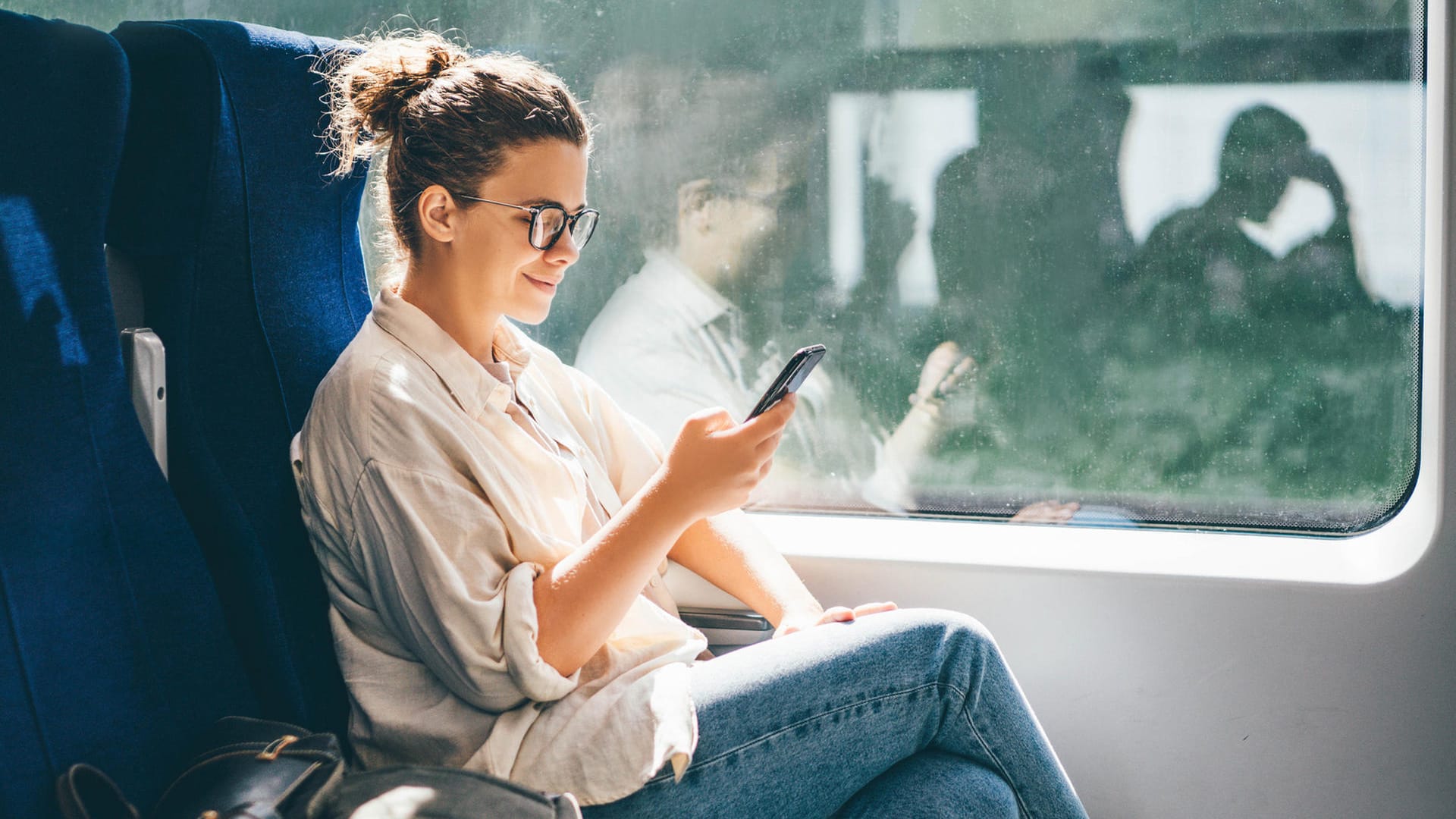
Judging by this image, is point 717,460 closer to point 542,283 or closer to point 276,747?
point 542,283

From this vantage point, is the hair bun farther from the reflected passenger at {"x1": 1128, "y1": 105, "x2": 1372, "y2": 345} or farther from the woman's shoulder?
the reflected passenger at {"x1": 1128, "y1": 105, "x2": 1372, "y2": 345}

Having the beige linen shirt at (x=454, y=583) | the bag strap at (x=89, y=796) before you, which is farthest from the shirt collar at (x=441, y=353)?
the bag strap at (x=89, y=796)

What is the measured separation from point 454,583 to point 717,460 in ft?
1.05

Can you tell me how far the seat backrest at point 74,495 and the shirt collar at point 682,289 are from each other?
3.16ft

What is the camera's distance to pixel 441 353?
124 cm

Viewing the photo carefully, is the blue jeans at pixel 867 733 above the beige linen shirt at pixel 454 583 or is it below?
below

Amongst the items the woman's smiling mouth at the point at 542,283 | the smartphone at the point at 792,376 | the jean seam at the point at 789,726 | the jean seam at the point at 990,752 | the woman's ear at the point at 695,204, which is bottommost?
the jean seam at the point at 990,752

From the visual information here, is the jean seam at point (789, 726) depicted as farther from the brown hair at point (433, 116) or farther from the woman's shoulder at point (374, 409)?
the brown hair at point (433, 116)

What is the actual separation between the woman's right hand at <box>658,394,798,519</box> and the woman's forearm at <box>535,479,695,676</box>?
0.09ft

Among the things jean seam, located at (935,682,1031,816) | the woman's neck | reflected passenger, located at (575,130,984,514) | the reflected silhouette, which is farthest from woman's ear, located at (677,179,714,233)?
jean seam, located at (935,682,1031,816)

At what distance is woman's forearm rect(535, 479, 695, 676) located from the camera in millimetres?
1133

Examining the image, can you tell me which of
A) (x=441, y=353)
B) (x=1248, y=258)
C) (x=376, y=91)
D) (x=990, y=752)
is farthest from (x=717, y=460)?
(x=1248, y=258)

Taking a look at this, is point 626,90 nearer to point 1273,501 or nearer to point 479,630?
point 479,630

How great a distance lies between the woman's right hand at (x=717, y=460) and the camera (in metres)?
1.19
